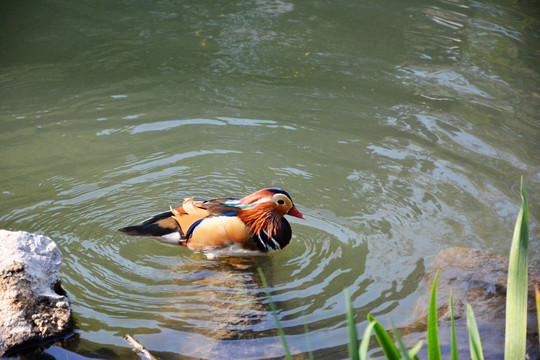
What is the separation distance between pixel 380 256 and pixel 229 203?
1.22 metres

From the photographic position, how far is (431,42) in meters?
8.80

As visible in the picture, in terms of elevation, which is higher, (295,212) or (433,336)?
(433,336)

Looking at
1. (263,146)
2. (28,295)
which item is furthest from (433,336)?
(263,146)

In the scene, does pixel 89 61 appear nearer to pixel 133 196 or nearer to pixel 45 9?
pixel 45 9

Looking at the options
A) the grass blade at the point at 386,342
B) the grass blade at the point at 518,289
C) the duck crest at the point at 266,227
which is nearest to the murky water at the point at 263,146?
the duck crest at the point at 266,227

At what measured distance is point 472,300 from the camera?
3.87 meters

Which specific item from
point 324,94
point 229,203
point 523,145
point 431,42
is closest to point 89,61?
point 324,94

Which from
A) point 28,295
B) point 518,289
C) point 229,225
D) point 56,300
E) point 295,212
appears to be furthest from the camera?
point 295,212

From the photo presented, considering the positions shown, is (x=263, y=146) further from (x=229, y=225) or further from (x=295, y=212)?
(x=229, y=225)

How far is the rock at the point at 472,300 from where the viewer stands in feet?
11.3

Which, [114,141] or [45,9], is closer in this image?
[114,141]

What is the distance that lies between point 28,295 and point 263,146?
3116mm

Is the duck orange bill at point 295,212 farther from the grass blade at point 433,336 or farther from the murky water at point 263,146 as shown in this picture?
the grass blade at point 433,336

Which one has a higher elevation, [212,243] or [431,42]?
[431,42]
